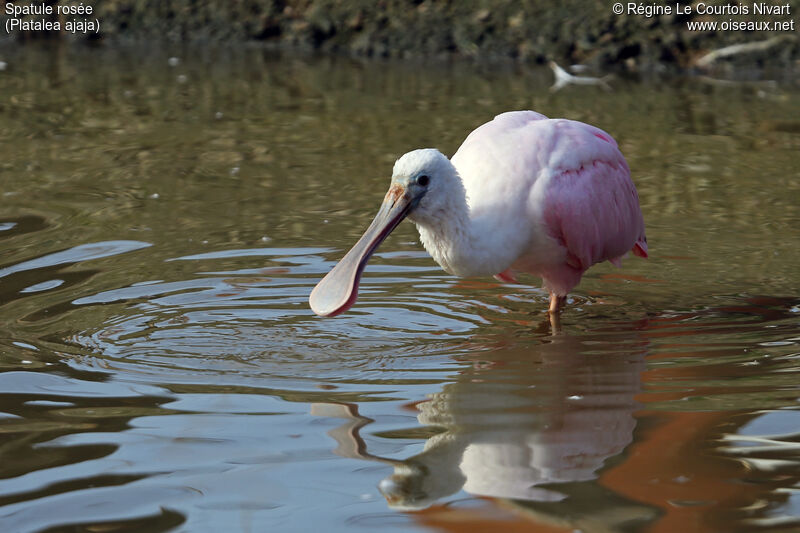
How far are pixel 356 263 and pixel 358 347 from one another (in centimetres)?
32

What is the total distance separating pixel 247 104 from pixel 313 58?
7.58 ft

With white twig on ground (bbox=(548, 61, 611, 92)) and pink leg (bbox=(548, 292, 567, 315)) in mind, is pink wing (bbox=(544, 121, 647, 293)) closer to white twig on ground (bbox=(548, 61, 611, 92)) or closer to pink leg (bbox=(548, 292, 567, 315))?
pink leg (bbox=(548, 292, 567, 315))

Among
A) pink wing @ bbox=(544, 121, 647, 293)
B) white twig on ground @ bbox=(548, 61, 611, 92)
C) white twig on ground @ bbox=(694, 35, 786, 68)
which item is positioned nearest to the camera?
pink wing @ bbox=(544, 121, 647, 293)

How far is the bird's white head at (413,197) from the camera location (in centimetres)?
454

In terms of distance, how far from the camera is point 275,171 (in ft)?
25.2

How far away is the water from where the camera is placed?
3.34 m

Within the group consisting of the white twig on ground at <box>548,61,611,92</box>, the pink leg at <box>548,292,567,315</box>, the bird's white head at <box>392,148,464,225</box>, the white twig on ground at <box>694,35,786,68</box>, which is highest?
the white twig on ground at <box>694,35,786,68</box>

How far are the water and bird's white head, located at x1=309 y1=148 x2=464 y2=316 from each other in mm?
323

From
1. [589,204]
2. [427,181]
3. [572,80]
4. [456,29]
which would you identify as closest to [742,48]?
[572,80]

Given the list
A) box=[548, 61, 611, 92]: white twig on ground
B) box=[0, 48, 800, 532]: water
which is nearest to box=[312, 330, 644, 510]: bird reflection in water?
box=[0, 48, 800, 532]: water

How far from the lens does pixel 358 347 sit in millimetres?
4762

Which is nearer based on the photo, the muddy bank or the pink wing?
the pink wing

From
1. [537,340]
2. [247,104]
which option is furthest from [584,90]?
[537,340]

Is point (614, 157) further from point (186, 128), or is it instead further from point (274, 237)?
point (186, 128)
